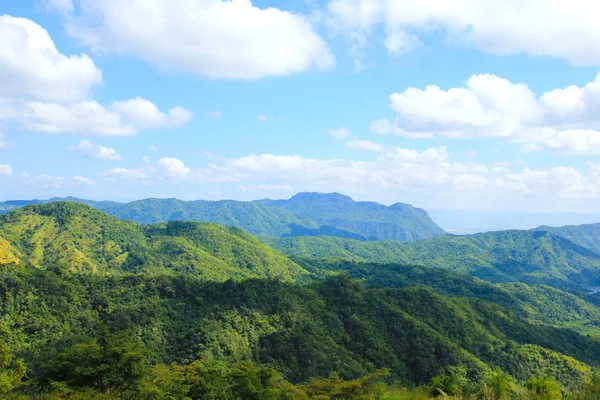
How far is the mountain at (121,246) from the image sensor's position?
11956cm

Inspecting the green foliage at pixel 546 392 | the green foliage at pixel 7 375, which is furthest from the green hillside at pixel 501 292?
the green foliage at pixel 546 392

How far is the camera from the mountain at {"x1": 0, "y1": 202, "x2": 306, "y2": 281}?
119562 mm

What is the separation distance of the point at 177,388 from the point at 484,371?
59492 mm

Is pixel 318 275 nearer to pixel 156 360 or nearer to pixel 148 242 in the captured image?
pixel 148 242

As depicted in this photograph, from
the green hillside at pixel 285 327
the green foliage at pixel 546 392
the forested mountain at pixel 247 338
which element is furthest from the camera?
the green hillside at pixel 285 327

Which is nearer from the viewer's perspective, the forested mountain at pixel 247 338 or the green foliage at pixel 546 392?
the green foliage at pixel 546 392

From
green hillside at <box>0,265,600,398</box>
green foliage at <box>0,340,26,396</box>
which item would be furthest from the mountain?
green foliage at <box>0,340,26,396</box>

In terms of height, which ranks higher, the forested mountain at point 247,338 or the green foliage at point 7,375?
the green foliage at point 7,375

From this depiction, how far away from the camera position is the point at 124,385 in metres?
29.4

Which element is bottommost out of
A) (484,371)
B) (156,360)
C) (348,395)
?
Answer: (484,371)

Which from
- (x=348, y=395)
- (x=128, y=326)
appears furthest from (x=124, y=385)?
(x=128, y=326)

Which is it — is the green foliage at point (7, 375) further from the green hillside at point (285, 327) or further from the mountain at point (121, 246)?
the mountain at point (121, 246)

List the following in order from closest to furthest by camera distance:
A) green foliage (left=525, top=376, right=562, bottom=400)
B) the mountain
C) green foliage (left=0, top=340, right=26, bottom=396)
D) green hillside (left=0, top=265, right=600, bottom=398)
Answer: green foliage (left=525, top=376, right=562, bottom=400) < green foliage (left=0, top=340, right=26, bottom=396) < green hillside (left=0, top=265, right=600, bottom=398) < the mountain

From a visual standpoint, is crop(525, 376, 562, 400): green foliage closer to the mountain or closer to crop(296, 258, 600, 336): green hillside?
the mountain
